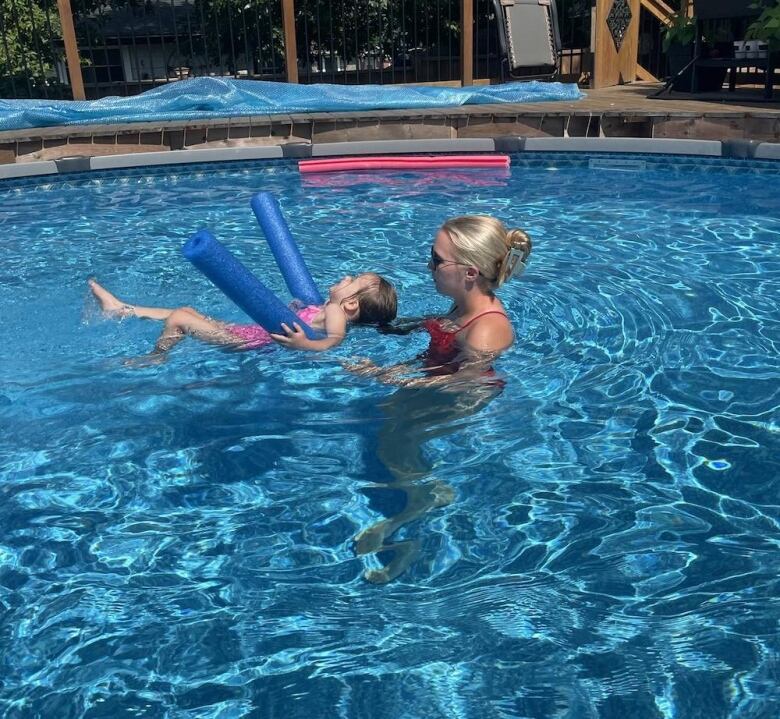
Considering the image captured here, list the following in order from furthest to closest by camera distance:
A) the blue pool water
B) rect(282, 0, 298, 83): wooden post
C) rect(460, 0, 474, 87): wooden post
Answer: rect(460, 0, 474, 87): wooden post, rect(282, 0, 298, 83): wooden post, the blue pool water

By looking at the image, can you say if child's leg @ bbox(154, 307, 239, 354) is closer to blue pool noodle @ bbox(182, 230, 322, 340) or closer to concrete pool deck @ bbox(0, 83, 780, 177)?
blue pool noodle @ bbox(182, 230, 322, 340)

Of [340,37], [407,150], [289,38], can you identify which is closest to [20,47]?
[340,37]

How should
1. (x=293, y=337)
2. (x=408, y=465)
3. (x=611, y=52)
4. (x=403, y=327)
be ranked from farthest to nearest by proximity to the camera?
(x=611, y=52) → (x=403, y=327) → (x=293, y=337) → (x=408, y=465)

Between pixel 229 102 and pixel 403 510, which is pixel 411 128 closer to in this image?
pixel 229 102

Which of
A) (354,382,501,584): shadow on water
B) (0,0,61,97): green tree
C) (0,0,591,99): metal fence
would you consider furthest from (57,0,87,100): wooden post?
(354,382,501,584): shadow on water

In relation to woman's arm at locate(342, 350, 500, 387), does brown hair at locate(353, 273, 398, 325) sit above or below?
above

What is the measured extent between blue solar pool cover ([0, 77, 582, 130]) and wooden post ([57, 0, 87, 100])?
1043 millimetres

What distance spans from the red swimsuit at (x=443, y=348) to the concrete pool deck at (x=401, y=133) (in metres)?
5.76

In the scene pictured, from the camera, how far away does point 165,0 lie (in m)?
16.8

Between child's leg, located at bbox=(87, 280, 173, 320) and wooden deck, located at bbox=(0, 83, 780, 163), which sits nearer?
child's leg, located at bbox=(87, 280, 173, 320)

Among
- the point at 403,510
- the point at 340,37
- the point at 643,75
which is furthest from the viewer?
the point at 340,37

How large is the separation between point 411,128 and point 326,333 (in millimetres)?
5992

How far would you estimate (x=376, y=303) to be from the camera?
400 centimetres

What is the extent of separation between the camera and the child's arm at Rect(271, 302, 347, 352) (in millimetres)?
3535
